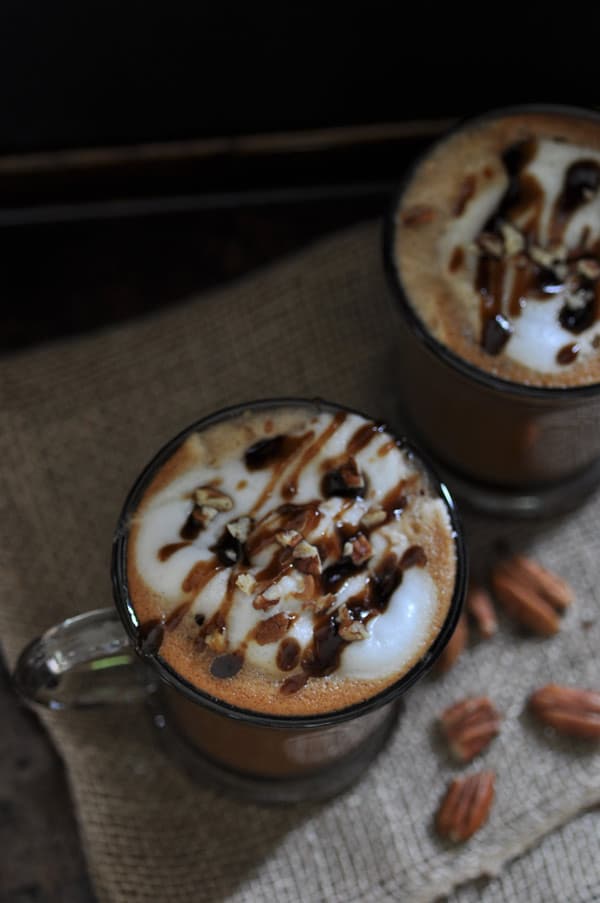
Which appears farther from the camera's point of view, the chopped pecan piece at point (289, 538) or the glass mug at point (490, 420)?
the glass mug at point (490, 420)

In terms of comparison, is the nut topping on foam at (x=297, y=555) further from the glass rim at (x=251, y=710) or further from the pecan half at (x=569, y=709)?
the pecan half at (x=569, y=709)

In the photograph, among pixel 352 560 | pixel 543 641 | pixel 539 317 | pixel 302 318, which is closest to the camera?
pixel 352 560

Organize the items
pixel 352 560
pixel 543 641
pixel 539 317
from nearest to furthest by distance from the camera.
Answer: pixel 352 560, pixel 539 317, pixel 543 641

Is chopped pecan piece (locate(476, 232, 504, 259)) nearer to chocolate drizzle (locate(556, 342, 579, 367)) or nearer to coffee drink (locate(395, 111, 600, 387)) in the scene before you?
coffee drink (locate(395, 111, 600, 387))

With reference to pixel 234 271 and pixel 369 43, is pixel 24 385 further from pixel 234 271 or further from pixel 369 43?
pixel 369 43

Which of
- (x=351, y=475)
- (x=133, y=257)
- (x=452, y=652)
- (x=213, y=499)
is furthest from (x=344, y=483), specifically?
(x=133, y=257)

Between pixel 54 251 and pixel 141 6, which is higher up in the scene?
pixel 141 6

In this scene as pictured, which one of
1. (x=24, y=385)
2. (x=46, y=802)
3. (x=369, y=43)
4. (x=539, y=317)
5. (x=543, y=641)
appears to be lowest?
(x=46, y=802)

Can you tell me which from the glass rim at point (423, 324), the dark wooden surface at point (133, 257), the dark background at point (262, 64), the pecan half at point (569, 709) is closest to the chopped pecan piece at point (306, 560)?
the glass rim at point (423, 324)

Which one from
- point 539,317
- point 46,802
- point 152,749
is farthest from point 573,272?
point 46,802
